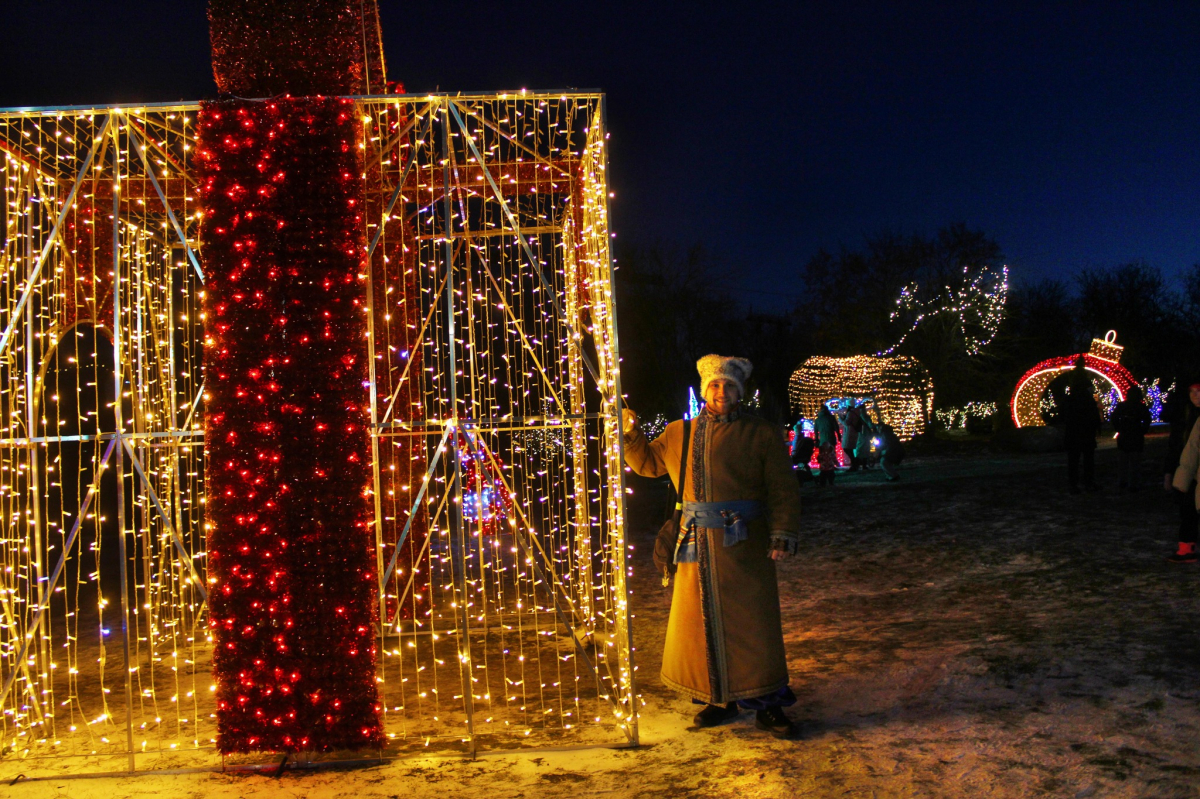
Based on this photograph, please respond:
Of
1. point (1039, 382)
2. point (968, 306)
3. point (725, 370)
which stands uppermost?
point (968, 306)

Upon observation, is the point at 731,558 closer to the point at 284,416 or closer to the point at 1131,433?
the point at 284,416

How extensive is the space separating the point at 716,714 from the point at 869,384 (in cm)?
1568

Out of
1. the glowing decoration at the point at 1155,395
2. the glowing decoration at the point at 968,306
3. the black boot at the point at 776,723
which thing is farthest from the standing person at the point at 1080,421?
the glowing decoration at the point at 1155,395

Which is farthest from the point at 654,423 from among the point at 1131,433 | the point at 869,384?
the point at 1131,433

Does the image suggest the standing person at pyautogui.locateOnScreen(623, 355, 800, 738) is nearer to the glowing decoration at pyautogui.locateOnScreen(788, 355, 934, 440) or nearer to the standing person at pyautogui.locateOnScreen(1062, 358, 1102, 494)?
the standing person at pyautogui.locateOnScreen(1062, 358, 1102, 494)

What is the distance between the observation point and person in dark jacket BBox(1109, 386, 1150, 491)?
8688mm

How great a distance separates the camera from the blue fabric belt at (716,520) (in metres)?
3.75

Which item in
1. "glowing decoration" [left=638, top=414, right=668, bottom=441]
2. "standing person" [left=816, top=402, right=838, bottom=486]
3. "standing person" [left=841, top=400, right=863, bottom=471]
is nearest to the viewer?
"standing person" [left=816, top=402, right=838, bottom=486]

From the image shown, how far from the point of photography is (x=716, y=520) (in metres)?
3.80

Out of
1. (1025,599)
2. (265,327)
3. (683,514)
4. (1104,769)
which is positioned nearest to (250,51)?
(265,327)

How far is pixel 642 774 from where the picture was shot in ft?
10.9

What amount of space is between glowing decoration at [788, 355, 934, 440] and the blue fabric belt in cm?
1495

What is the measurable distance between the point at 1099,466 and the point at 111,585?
11.5 metres

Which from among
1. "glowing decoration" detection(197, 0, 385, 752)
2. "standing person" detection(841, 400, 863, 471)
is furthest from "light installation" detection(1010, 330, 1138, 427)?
"glowing decoration" detection(197, 0, 385, 752)
